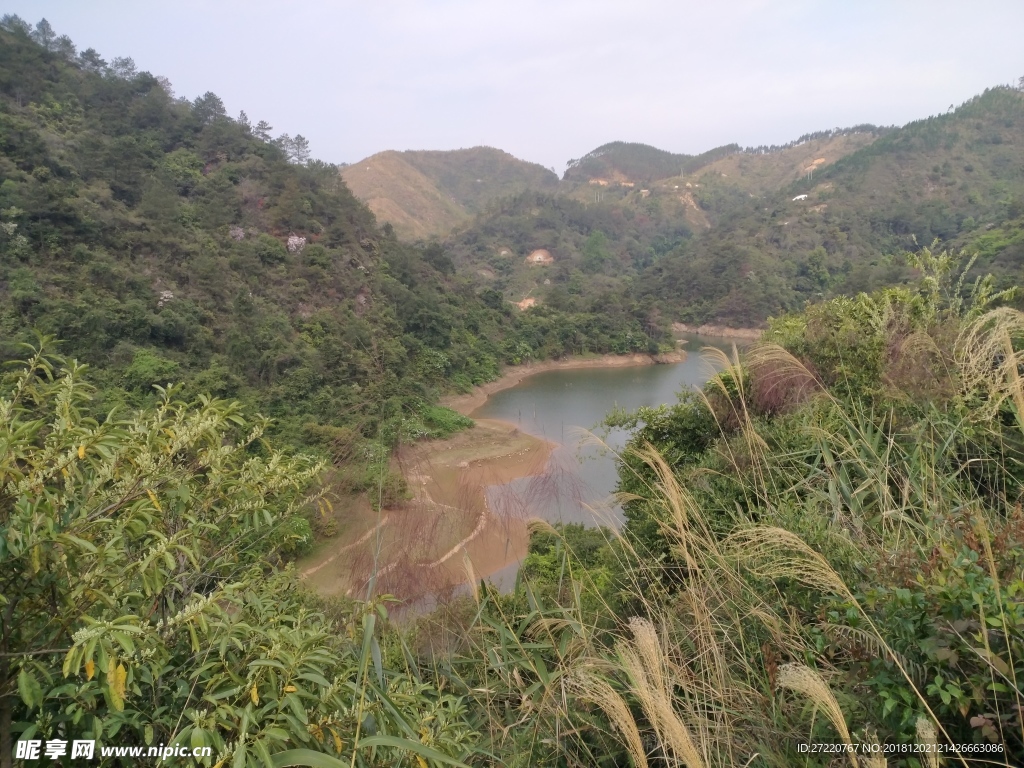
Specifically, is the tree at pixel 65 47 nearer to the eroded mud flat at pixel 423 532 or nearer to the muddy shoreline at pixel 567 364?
the muddy shoreline at pixel 567 364

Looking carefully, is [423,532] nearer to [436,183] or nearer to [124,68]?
[124,68]

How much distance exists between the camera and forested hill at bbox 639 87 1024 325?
3553 centimetres

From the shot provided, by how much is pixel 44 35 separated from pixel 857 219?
5205cm

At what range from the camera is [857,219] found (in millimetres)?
42625

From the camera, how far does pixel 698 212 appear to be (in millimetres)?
72500

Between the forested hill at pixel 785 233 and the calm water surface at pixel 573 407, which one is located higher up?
the forested hill at pixel 785 233

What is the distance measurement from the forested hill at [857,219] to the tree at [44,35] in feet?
120

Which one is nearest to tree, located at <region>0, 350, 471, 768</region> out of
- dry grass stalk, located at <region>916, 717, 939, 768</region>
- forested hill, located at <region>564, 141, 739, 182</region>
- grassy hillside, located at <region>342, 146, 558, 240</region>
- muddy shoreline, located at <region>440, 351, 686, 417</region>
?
dry grass stalk, located at <region>916, 717, 939, 768</region>

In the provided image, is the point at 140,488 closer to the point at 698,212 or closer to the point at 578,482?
the point at 578,482

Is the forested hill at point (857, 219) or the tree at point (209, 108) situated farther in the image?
the forested hill at point (857, 219)

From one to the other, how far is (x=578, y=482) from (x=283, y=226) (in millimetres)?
21871

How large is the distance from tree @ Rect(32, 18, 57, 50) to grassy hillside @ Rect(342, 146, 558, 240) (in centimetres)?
3647

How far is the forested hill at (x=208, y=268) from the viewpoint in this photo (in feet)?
42.5

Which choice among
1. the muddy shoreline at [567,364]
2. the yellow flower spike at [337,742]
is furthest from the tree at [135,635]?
the muddy shoreline at [567,364]
